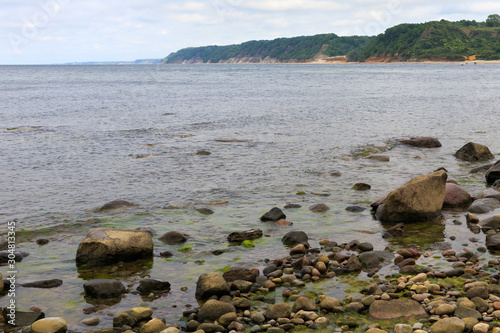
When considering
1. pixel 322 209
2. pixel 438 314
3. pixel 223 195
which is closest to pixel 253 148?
pixel 223 195

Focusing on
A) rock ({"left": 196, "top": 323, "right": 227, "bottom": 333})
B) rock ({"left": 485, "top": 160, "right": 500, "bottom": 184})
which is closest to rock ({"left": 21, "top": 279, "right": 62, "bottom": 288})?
rock ({"left": 196, "top": 323, "right": 227, "bottom": 333})

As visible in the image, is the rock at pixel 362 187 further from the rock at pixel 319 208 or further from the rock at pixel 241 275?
the rock at pixel 241 275

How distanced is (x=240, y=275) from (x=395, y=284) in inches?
114

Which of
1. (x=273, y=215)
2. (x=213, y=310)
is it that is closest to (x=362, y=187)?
(x=273, y=215)

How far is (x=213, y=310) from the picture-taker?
747 centimetres

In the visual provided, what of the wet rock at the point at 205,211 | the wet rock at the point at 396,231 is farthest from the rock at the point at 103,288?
the wet rock at the point at 396,231

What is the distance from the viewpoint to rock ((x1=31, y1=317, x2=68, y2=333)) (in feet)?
23.1

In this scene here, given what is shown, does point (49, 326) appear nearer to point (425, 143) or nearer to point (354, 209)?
point (354, 209)

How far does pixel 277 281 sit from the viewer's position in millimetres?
8812

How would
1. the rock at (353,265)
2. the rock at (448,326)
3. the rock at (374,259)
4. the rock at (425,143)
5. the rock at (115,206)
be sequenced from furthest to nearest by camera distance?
1. the rock at (425,143)
2. the rock at (115,206)
3. the rock at (374,259)
4. the rock at (353,265)
5. the rock at (448,326)

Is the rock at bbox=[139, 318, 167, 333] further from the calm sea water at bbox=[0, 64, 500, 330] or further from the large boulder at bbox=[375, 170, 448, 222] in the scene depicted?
the large boulder at bbox=[375, 170, 448, 222]

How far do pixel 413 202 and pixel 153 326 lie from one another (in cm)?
826

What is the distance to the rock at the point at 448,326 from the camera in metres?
6.69

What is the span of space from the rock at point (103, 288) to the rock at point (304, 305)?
3.22m
